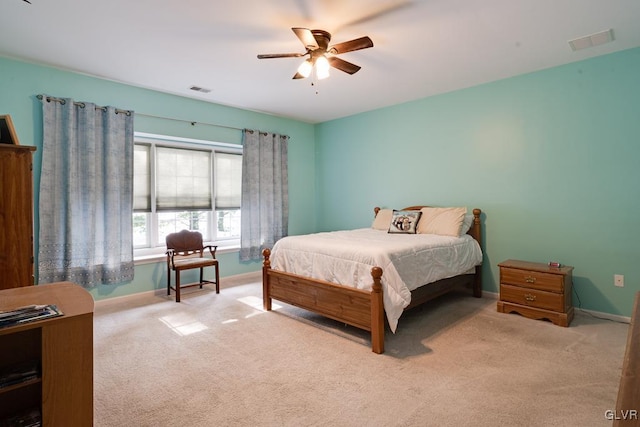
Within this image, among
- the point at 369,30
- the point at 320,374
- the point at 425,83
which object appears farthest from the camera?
the point at 425,83

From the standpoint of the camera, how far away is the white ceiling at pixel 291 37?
2406 millimetres

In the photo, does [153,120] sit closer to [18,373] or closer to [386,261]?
A: [386,261]

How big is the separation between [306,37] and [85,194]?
286 cm

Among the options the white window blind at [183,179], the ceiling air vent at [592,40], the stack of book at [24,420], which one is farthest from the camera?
the white window blind at [183,179]

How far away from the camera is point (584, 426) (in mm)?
1707

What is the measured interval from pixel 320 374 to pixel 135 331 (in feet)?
6.04

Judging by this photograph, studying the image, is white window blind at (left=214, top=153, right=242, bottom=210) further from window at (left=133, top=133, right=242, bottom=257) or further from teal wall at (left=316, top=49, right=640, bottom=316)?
teal wall at (left=316, top=49, right=640, bottom=316)

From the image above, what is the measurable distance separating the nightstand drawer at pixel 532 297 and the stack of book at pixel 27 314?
11.7ft

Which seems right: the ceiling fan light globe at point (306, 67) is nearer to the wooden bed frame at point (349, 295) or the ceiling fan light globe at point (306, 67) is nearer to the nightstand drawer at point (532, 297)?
the wooden bed frame at point (349, 295)

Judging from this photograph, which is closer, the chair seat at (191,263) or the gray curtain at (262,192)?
the chair seat at (191,263)

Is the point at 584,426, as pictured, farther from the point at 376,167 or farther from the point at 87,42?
the point at 87,42

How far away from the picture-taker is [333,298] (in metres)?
2.90

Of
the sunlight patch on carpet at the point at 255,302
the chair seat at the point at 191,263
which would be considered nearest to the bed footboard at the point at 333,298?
the sunlight patch on carpet at the point at 255,302

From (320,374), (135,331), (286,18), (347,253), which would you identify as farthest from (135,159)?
(320,374)
